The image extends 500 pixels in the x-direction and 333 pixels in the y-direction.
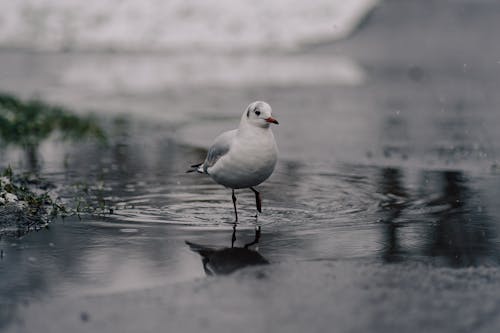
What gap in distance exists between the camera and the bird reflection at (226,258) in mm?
6844

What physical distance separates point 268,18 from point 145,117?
22586mm

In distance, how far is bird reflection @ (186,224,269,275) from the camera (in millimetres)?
6844

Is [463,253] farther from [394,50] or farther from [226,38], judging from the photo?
[226,38]

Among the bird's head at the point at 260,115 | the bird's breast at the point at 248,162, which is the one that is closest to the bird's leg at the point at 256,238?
the bird's breast at the point at 248,162

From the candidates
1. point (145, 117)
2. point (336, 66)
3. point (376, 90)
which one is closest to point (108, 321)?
point (145, 117)

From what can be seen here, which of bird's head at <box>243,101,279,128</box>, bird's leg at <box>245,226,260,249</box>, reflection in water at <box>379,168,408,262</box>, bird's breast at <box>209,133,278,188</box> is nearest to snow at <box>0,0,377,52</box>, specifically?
reflection in water at <box>379,168,408,262</box>

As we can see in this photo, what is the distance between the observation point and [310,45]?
1443 inches

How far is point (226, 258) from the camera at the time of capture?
714 cm

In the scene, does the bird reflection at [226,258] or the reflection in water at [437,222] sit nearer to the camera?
the bird reflection at [226,258]

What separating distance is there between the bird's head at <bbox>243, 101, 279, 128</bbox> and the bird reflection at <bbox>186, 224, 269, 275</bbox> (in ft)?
3.83

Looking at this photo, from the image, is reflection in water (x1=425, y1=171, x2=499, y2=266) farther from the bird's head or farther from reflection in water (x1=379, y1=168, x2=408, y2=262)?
the bird's head

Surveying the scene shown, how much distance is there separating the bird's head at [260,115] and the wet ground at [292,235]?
3.20 feet

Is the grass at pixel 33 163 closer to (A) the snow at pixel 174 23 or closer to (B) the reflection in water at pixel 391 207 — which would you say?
(B) the reflection in water at pixel 391 207

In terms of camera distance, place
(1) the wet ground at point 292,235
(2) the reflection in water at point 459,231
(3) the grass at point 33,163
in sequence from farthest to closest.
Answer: (3) the grass at point 33,163
(2) the reflection in water at point 459,231
(1) the wet ground at point 292,235
